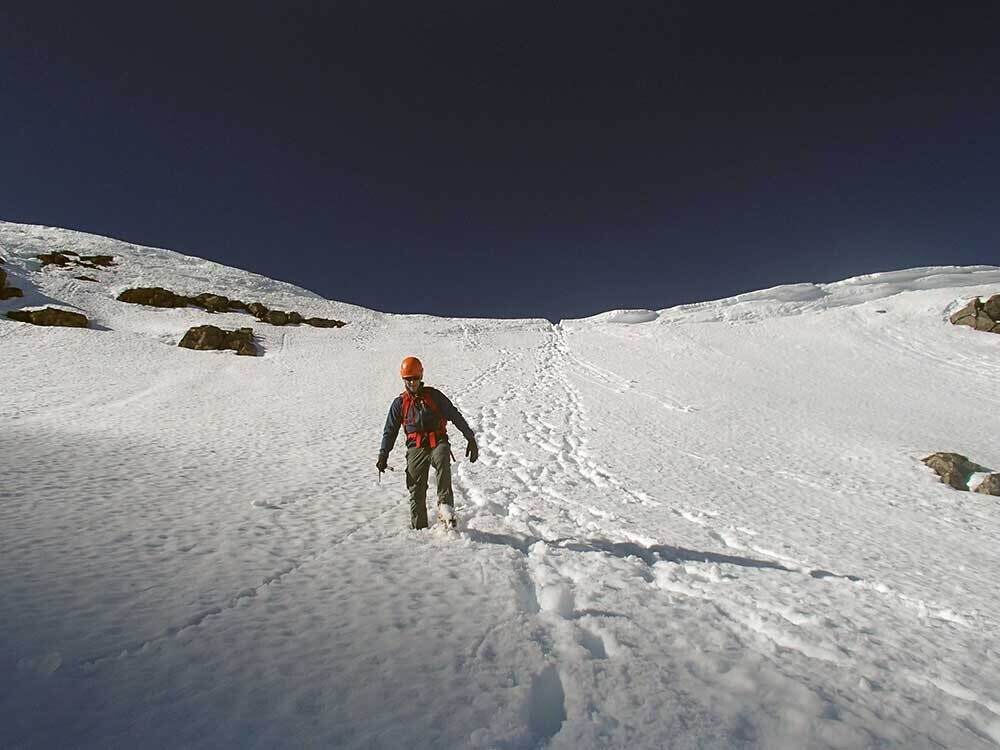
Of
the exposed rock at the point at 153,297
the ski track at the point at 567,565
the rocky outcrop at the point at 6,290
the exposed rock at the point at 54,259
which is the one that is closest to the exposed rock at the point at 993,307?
the ski track at the point at 567,565

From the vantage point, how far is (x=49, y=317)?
90.5 feet

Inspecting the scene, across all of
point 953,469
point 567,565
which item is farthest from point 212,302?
point 953,469

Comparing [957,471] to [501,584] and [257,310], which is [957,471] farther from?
[257,310]

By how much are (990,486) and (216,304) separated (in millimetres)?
46877

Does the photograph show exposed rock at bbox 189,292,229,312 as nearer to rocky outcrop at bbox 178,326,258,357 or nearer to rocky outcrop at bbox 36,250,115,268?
rocky outcrop at bbox 178,326,258,357

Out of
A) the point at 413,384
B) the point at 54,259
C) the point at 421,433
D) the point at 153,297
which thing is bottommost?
the point at 421,433

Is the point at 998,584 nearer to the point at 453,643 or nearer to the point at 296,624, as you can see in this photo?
the point at 453,643

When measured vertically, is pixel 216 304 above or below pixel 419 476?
above

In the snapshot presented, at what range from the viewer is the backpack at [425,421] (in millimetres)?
5734

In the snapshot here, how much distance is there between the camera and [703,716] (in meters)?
2.62

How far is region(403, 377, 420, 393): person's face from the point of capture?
5570mm

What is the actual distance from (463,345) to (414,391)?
80.3ft

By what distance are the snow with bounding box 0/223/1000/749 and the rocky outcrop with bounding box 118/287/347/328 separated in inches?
914

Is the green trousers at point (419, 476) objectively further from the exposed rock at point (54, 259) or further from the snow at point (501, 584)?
the exposed rock at point (54, 259)
